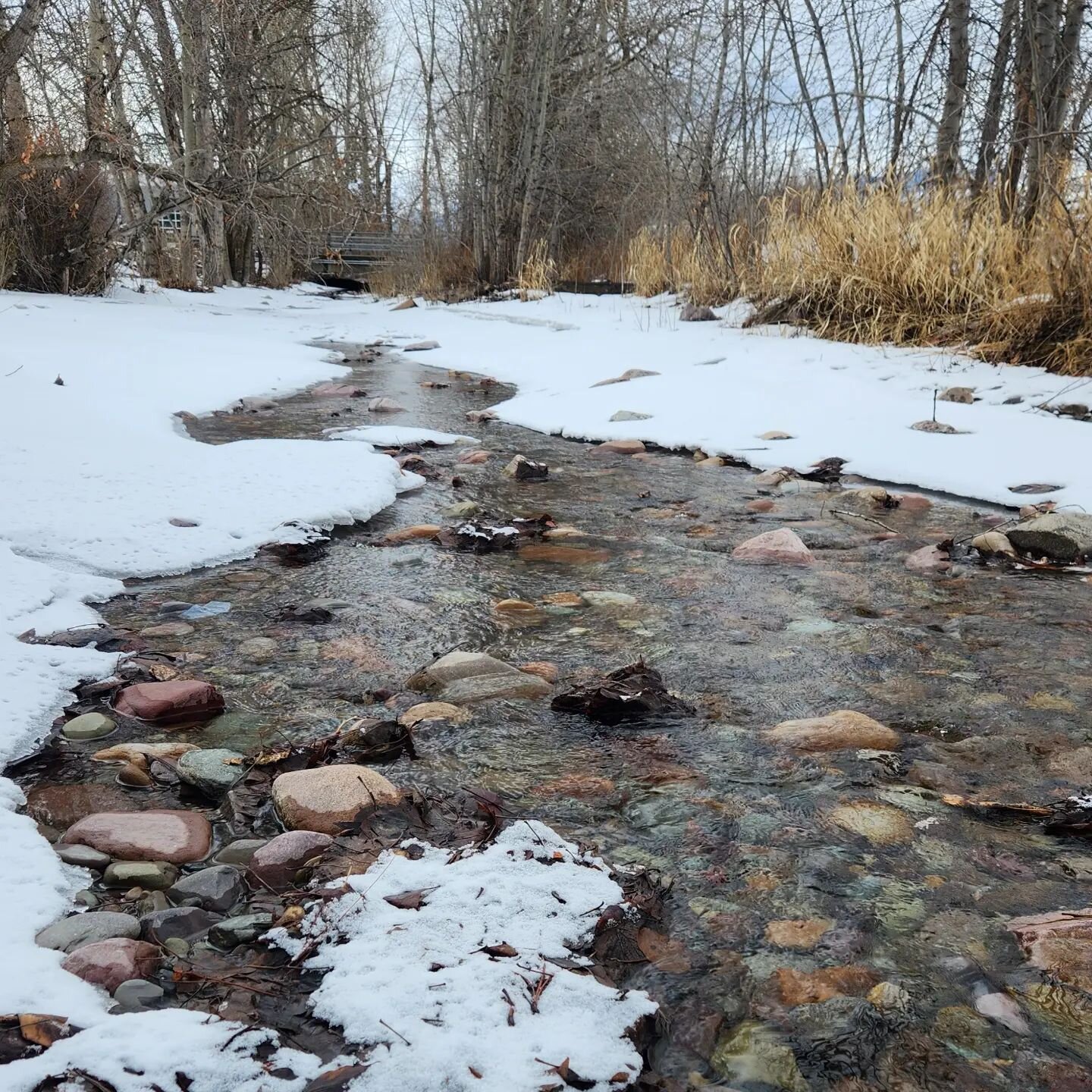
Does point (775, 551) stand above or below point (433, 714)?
above

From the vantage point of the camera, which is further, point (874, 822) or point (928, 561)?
point (928, 561)

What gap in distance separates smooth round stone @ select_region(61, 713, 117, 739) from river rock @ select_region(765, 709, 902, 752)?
1136mm

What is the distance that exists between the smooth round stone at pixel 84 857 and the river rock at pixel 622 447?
130 inches

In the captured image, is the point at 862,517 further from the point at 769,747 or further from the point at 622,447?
the point at 769,747

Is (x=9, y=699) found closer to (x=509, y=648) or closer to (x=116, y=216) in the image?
(x=509, y=648)

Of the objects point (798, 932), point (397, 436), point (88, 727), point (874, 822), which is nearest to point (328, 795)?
point (88, 727)

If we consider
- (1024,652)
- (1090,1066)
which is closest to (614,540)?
(1024,652)

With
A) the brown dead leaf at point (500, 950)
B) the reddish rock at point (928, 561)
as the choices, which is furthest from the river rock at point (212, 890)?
the reddish rock at point (928, 561)

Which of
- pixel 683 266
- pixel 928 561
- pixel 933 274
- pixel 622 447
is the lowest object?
pixel 928 561

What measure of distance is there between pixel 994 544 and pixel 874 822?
1.64 meters

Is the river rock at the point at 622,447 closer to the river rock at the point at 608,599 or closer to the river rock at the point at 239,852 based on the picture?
the river rock at the point at 608,599

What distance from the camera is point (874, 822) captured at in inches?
53.9

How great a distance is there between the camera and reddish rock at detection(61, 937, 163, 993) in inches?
38.5

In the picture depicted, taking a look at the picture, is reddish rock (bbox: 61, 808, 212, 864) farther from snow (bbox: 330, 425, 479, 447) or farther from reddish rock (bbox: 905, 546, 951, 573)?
snow (bbox: 330, 425, 479, 447)
